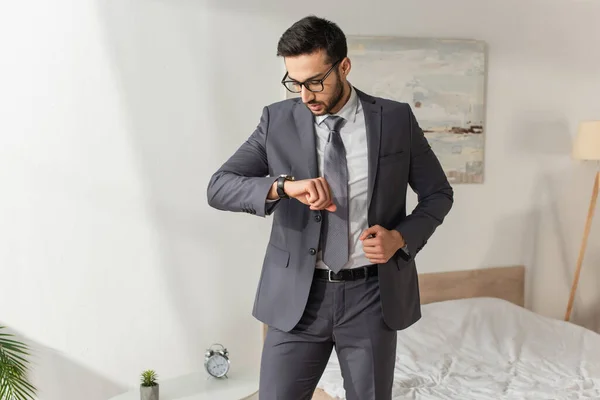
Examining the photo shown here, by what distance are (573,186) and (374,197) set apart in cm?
245

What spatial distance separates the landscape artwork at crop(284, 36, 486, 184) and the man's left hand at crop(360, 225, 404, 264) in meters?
1.74

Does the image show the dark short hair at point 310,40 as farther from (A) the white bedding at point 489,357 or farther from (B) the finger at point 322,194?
(A) the white bedding at point 489,357

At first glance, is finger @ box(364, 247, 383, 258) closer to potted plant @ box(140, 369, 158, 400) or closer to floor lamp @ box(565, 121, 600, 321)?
potted plant @ box(140, 369, 158, 400)

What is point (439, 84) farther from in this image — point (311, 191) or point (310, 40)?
point (311, 191)

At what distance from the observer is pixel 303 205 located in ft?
5.85

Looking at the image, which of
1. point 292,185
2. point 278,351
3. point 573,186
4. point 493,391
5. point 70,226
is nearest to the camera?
point 292,185

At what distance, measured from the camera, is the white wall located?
9.44 feet

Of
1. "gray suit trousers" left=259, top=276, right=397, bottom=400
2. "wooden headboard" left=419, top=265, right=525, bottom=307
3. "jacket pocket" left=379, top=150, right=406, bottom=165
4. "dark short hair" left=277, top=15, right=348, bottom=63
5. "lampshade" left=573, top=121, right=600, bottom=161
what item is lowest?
"wooden headboard" left=419, top=265, right=525, bottom=307

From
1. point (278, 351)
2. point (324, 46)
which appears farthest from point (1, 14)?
point (278, 351)

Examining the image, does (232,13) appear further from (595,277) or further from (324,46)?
(595,277)

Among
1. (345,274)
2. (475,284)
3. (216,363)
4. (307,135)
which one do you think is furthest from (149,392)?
(475,284)

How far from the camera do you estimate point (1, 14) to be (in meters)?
2.79

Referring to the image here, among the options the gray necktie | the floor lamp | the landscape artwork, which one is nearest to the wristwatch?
the gray necktie

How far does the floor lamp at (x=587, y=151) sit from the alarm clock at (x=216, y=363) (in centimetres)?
188
